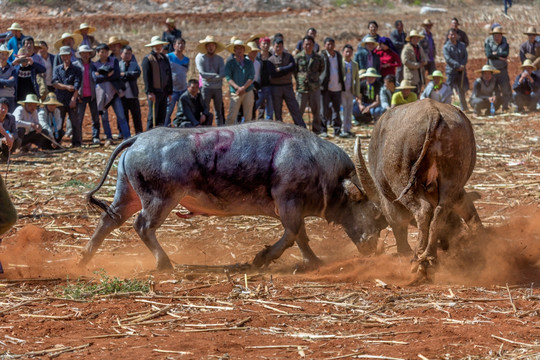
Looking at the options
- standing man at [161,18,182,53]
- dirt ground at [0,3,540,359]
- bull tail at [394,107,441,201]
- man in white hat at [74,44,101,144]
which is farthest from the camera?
standing man at [161,18,182,53]

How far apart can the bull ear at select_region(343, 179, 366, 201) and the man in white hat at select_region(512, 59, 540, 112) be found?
13.9 metres

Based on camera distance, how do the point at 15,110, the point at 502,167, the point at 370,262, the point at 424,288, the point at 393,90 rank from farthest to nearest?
the point at 393,90 < the point at 15,110 < the point at 502,167 < the point at 370,262 < the point at 424,288

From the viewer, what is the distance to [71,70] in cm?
1723

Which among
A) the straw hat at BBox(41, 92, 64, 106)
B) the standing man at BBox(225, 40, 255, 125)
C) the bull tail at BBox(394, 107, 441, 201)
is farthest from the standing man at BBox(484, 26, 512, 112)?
the bull tail at BBox(394, 107, 441, 201)

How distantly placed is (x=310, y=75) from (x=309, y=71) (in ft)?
0.29

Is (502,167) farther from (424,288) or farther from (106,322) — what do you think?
(106,322)

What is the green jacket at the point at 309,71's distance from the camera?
715 inches

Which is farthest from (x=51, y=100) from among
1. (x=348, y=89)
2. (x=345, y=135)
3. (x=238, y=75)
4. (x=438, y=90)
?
(x=438, y=90)

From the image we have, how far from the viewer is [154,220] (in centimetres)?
907

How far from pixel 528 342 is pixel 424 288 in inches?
78.0

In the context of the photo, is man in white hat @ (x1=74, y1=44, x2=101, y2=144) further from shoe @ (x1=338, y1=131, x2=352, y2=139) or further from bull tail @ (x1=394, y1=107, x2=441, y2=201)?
bull tail @ (x1=394, y1=107, x2=441, y2=201)

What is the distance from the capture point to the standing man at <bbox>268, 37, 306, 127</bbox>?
1789cm

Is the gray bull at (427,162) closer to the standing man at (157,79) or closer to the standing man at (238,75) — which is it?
the standing man at (238,75)

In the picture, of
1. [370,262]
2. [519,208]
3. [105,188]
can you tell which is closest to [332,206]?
[370,262]
